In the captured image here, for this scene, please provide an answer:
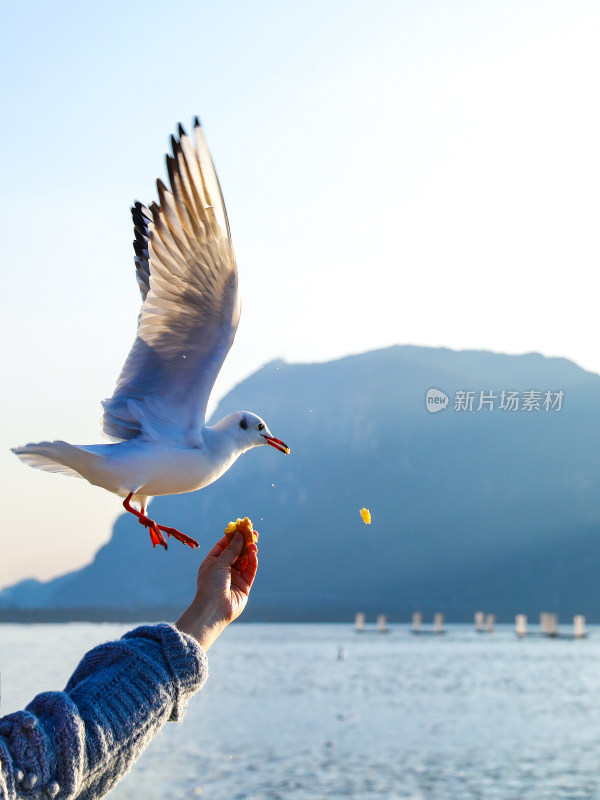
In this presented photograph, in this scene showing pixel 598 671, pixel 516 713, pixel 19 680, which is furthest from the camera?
pixel 598 671

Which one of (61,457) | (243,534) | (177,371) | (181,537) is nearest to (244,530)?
(243,534)

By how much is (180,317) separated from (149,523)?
19.1 inches

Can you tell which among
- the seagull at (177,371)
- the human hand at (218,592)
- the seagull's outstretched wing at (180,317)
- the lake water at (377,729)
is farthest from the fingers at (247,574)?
the lake water at (377,729)

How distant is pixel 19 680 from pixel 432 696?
12337 mm

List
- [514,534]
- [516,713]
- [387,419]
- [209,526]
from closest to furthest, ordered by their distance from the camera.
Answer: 1. [209,526]
2. [387,419]
3. [516,713]
4. [514,534]

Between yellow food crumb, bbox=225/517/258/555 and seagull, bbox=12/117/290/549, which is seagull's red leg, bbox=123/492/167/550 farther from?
yellow food crumb, bbox=225/517/258/555

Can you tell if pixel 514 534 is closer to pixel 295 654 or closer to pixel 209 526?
pixel 295 654

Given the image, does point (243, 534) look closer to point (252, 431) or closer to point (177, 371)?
point (252, 431)

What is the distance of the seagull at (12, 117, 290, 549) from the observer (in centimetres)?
169

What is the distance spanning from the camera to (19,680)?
101ft

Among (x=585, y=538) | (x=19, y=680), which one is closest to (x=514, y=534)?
(x=585, y=538)

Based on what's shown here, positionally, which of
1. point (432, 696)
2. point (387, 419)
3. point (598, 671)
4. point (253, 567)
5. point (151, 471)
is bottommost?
point (253, 567)

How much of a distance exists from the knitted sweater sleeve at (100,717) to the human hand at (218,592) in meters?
0.08

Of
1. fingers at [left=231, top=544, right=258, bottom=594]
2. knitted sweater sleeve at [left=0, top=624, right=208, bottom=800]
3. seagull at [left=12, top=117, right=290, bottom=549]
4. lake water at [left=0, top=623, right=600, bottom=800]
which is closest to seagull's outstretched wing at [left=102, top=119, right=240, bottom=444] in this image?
seagull at [left=12, top=117, right=290, bottom=549]
